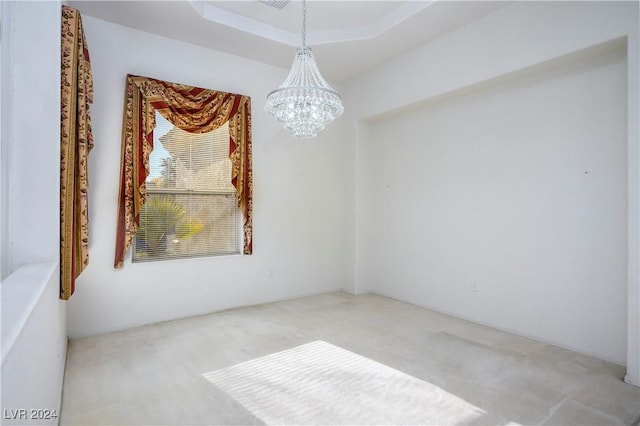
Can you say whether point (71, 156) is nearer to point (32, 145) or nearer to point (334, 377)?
point (32, 145)

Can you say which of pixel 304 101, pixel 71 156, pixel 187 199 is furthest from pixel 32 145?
pixel 187 199

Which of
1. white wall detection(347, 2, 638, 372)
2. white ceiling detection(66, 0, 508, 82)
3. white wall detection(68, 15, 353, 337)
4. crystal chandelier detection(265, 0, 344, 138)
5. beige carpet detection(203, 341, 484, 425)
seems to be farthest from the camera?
white wall detection(68, 15, 353, 337)

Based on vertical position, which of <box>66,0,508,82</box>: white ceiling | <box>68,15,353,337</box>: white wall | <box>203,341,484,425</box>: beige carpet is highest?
<box>66,0,508,82</box>: white ceiling

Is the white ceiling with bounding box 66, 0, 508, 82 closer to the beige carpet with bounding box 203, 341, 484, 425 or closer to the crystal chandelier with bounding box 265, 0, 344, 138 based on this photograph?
the crystal chandelier with bounding box 265, 0, 344, 138

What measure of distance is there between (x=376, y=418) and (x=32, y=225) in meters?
2.15

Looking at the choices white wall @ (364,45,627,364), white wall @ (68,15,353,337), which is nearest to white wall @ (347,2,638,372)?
white wall @ (364,45,627,364)

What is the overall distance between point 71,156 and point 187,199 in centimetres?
163

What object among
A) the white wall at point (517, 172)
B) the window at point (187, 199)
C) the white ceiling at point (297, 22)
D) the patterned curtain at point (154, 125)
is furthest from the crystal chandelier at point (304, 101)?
the white wall at point (517, 172)

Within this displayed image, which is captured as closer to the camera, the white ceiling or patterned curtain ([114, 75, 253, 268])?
the white ceiling

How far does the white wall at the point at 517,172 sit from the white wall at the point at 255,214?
878 mm

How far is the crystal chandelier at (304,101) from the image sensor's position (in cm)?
247

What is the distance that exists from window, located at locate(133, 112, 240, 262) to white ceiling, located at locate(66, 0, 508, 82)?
0.89 meters

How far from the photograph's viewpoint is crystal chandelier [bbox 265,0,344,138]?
247cm

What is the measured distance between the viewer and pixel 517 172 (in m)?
3.29
